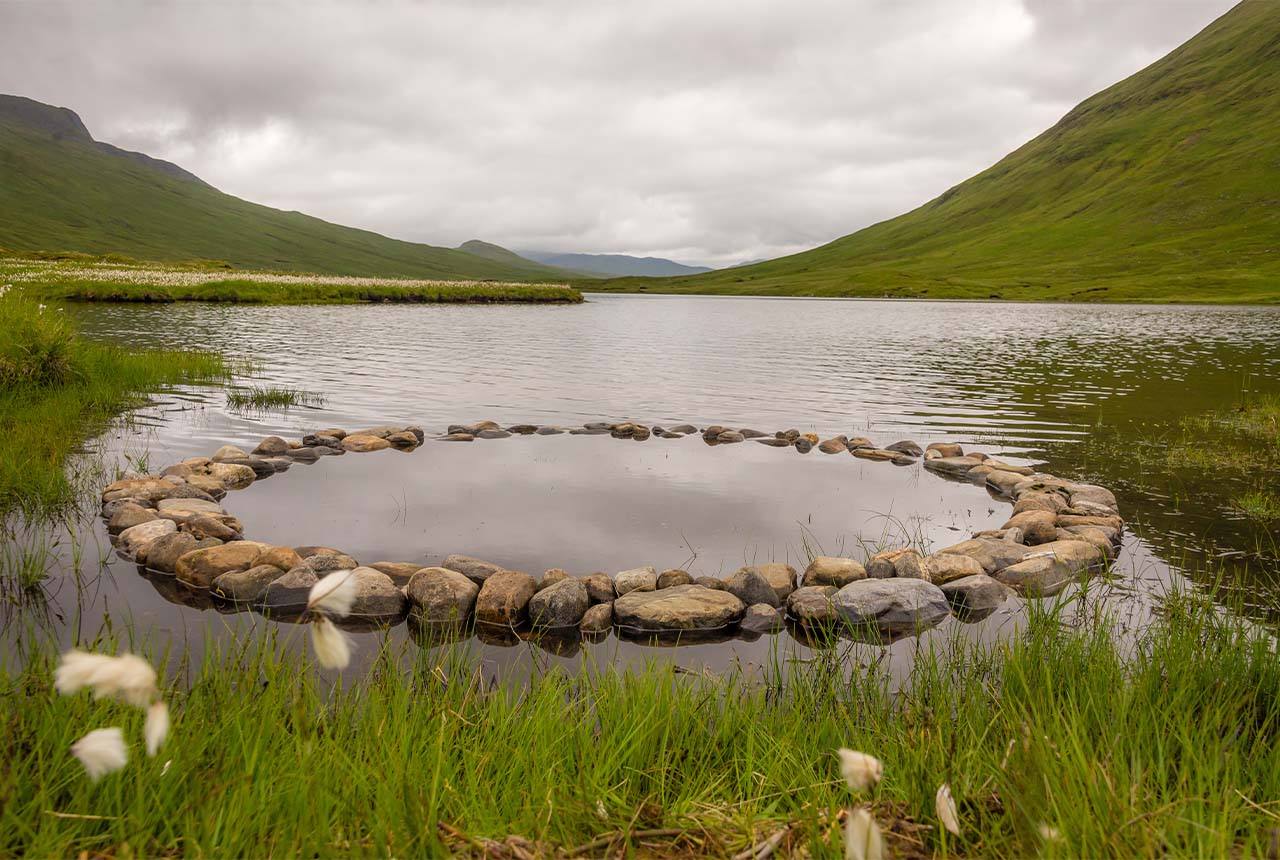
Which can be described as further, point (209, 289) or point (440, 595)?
point (209, 289)

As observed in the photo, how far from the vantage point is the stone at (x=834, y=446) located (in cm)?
1592

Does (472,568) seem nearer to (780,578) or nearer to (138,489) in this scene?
(780,578)

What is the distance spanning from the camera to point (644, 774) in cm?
372

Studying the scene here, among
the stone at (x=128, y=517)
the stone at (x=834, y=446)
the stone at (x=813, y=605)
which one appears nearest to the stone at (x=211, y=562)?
the stone at (x=128, y=517)

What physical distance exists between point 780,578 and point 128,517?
839cm

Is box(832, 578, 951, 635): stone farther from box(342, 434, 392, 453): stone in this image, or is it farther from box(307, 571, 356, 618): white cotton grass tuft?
box(342, 434, 392, 453): stone

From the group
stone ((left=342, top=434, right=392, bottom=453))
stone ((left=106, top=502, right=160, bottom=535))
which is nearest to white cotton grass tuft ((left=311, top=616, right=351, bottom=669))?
stone ((left=106, top=502, right=160, bottom=535))

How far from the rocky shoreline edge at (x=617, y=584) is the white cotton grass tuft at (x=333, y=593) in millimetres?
4911

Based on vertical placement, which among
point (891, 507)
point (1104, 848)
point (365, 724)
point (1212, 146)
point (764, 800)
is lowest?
point (891, 507)

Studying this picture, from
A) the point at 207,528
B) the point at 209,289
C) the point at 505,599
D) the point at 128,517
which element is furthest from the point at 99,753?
the point at 209,289

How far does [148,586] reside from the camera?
310 inches

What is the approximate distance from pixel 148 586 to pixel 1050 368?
32.5 meters

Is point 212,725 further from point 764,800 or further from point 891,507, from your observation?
point 891,507

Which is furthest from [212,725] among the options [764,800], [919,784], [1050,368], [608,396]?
[1050,368]
